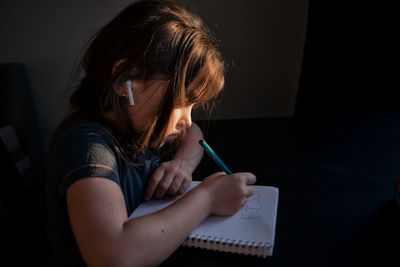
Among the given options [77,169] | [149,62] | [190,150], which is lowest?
[190,150]

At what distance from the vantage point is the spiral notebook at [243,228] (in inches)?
17.5

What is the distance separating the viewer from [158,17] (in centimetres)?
58

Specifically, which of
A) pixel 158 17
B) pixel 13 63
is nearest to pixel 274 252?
pixel 158 17

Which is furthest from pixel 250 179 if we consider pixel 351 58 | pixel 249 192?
pixel 351 58

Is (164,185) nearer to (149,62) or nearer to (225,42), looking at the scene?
(149,62)

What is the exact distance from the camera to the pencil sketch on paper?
1.71ft

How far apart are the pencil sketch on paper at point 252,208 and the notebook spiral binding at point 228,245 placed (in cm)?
8

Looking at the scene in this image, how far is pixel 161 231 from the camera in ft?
1.50

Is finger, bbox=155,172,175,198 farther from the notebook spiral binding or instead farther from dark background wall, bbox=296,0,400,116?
dark background wall, bbox=296,0,400,116

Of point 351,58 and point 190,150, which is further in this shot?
point 351,58

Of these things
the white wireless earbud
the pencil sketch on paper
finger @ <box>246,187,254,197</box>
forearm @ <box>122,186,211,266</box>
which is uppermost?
the white wireless earbud

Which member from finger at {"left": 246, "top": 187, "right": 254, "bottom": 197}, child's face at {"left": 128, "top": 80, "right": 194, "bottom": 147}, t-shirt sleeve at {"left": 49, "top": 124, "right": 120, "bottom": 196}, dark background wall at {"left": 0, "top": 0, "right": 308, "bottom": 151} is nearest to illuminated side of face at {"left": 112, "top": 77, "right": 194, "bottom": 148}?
child's face at {"left": 128, "top": 80, "right": 194, "bottom": 147}

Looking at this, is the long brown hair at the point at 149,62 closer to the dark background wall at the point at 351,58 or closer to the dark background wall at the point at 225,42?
the dark background wall at the point at 351,58

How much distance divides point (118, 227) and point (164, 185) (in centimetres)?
17
